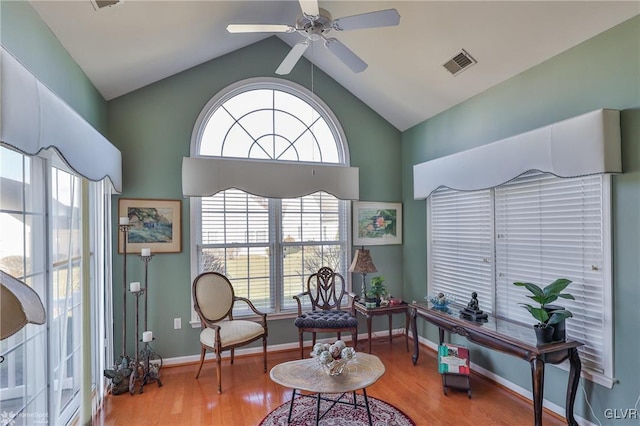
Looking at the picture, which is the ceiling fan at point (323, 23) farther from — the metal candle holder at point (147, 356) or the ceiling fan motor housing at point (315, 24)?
the metal candle holder at point (147, 356)

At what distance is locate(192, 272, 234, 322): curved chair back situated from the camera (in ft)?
11.4

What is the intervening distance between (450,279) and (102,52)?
3.93 meters

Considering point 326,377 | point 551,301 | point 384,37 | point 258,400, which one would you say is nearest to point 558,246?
point 551,301

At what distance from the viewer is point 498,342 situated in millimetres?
2578

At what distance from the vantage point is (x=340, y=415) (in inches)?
103

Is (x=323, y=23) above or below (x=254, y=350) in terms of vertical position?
above

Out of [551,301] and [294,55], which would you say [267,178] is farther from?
[551,301]

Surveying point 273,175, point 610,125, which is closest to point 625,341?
point 610,125

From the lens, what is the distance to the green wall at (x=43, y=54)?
→ 5.71 feet

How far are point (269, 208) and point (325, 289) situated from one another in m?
1.20

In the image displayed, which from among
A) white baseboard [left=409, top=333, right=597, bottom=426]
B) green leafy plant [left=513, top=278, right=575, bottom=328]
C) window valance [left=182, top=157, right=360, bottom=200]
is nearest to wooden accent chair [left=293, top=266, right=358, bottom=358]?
window valance [left=182, top=157, right=360, bottom=200]

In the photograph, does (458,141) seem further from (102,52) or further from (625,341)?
(102,52)

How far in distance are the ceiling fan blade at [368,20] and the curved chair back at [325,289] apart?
8.92ft

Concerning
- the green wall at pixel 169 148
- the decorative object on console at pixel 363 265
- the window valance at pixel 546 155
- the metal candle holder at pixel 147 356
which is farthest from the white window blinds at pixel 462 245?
the metal candle holder at pixel 147 356
